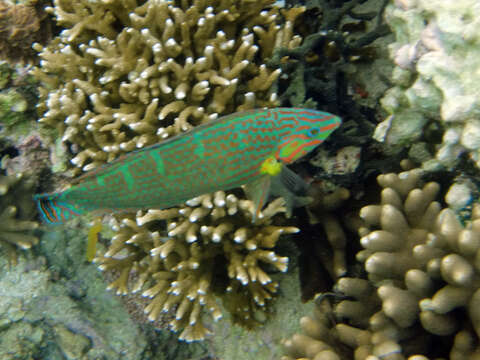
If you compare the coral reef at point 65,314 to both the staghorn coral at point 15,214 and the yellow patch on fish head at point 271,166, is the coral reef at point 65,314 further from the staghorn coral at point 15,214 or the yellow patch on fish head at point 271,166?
the yellow patch on fish head at point 271,166

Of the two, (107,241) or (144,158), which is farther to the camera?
(107,241)

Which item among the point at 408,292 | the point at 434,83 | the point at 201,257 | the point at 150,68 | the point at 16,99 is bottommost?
the point at 201,257

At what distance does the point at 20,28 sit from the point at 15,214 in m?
2.25

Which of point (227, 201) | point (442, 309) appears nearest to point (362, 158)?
point (227, 201)

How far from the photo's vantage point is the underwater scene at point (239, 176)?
8.73 feet

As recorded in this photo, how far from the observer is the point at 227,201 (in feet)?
12.2

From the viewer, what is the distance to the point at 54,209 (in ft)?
8.81

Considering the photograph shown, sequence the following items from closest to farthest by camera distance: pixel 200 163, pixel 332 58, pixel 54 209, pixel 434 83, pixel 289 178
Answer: pixel 200 163 → pixel 54 209 → pixel 289 178 → pixel 434 83 → pixel 332 58

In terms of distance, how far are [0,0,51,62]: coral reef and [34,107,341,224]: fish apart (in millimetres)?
2774

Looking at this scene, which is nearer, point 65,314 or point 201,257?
point 201,257

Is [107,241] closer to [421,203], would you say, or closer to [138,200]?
[138,200]

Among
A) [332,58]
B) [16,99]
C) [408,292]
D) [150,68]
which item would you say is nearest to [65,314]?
[16,99]

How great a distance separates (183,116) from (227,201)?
3.25 feet

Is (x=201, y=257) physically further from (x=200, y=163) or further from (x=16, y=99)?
(x=16, y=99)
